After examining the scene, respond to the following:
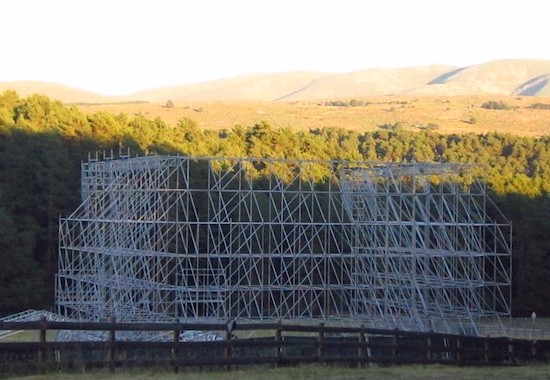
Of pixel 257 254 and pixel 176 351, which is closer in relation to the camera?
pixel 176 351

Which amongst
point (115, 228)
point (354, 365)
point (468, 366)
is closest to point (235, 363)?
point (354, 365)

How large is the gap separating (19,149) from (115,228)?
315 inches

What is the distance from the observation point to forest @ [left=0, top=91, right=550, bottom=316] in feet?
140

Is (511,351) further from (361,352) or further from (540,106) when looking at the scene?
(540,106)

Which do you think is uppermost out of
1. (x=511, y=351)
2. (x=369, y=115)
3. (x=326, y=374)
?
(x=326, y=374)

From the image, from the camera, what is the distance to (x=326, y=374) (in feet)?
47.9

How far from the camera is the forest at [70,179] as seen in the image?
42.6m

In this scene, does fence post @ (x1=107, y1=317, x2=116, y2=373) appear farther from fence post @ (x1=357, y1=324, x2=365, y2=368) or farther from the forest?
the forest

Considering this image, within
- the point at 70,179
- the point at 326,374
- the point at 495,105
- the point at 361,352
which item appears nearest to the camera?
the point at 326,374

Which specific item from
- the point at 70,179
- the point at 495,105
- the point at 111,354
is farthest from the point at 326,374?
the point at 495,105

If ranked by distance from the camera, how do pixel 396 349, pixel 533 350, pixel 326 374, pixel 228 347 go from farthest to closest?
pixel 533 350
pixel 396 349
pixel 228 347
pixel 326 374

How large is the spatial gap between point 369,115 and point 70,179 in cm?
9394

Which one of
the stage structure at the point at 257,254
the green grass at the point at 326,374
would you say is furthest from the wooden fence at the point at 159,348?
the stage structure at the point at 257,254

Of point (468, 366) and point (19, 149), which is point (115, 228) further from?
point (468, 366)
